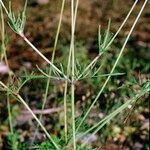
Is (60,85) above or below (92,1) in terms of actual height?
below

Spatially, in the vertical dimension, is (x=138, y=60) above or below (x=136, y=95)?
below

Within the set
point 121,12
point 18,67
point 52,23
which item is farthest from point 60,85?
point 121,12

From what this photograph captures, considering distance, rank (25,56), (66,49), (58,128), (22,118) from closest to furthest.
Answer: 1. (58,128)
2. (22,118)
3. (66,49)
4. (25,56)

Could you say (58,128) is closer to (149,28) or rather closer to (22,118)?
(22,118)

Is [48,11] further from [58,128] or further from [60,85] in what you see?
[58,128]

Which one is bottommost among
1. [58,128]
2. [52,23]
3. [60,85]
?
[58,128]

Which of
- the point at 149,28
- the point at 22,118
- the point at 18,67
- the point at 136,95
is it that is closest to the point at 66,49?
the point at 18,67

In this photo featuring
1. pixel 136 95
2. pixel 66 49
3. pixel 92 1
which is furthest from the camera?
pixel 92 1

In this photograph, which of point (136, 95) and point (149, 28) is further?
point (149, 28)

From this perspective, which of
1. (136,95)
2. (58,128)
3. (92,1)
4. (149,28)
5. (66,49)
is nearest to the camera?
(136,95)
